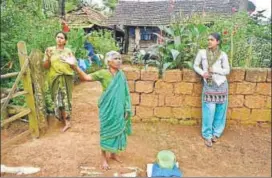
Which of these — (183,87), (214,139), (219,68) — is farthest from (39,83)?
(214,139)

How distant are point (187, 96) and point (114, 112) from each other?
6.62 feet

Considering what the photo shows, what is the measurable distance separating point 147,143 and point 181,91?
1035 millimetres

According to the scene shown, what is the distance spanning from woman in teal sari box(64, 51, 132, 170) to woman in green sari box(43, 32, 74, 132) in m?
1.06

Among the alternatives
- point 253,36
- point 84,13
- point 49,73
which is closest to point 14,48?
point 49,73

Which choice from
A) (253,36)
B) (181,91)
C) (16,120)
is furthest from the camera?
(253,36)

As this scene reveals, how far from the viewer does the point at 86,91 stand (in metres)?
7.46

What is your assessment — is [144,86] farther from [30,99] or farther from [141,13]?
[141,13]

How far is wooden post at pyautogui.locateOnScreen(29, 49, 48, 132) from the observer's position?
14.1ft

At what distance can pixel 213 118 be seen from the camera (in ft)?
15.7

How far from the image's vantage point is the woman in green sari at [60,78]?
172 inches

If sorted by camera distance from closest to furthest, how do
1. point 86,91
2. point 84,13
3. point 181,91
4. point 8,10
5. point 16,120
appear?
point 16,120 < point 8,10 < point 181,91 < point 86,91 < point 84,13

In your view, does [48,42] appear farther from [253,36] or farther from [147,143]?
[253,36]

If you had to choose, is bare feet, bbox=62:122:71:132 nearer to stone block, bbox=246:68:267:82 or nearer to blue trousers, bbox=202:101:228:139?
blue trousers, bbox=202:101:228:139

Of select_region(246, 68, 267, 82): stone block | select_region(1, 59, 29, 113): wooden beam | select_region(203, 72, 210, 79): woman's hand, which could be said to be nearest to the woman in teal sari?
select_region(1, 59, 29, 113): wooden beam
